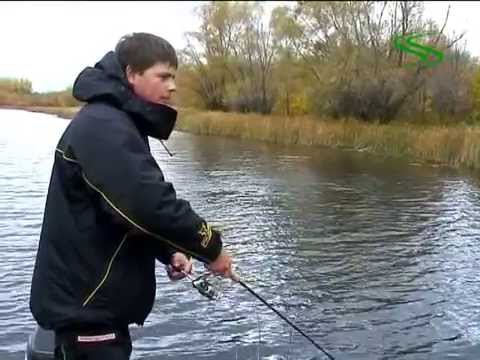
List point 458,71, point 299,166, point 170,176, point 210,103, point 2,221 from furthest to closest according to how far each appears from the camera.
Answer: point 210,103 < point 458,71 < point 299,166 < point 170,176 < point 2,221

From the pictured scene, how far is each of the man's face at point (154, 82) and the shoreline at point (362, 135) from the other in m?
20.2

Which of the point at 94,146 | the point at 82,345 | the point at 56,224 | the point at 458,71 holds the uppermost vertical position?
the point at 458,71

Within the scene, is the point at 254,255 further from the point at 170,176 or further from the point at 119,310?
the point at 170,176

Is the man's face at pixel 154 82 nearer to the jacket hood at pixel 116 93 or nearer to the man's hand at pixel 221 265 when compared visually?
the jacket hood at pixel 116 93

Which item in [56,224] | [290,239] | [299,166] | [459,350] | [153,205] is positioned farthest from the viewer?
[299,166]

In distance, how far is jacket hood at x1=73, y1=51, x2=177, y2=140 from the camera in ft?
8.96

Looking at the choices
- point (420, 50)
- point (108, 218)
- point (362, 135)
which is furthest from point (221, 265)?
point (420, 50)

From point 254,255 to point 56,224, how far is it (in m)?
6.88

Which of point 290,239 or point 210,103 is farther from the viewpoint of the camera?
point 210,103

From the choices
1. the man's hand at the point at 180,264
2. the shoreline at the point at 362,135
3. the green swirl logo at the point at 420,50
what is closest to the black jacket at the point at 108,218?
the man's hand at the point at 180,264

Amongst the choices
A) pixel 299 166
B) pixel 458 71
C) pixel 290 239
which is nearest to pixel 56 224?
pixel 290 239

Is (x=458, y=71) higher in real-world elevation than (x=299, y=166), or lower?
higher

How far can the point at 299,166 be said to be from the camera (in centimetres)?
2230

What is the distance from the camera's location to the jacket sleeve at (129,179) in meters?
2.55
